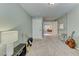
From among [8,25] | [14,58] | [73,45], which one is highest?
[8,25]

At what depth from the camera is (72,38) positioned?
3.13m

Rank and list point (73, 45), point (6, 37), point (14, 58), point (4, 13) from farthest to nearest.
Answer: point (73, 45) → point (4, 13) → point (6, 37) → point (14, 58)

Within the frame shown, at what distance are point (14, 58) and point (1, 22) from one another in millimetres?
872

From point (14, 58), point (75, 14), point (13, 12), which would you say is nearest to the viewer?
point (14, 58)

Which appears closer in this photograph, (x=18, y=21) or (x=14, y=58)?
(x=14, y=58)

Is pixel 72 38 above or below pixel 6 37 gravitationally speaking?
below

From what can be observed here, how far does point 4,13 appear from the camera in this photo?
1300mm

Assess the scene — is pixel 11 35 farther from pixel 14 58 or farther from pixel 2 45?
pixel 14 58

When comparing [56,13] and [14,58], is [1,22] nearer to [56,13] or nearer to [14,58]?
[14,58]

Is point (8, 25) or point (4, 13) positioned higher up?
point (4, 13)

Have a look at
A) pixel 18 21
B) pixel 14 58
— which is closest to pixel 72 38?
pixel 18 21

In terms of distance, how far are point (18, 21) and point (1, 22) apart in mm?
387

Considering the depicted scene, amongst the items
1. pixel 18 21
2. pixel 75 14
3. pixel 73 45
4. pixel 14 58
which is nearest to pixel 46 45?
pixel 73 45

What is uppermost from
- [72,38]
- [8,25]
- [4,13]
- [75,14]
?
[75,14]
